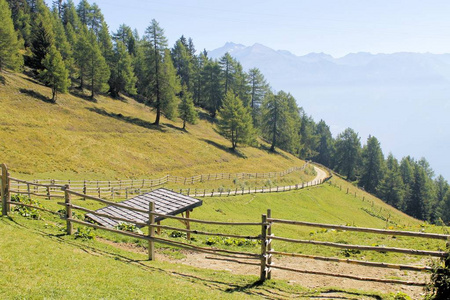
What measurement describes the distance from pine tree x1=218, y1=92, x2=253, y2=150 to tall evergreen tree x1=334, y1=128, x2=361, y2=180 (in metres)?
48.3

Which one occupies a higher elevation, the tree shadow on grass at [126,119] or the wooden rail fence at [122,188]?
the tree shadow on grass at [126,119]

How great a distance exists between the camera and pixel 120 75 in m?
78.9

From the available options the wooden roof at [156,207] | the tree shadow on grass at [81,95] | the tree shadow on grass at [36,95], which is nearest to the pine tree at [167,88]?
the tree shadow on grass at [81,95]

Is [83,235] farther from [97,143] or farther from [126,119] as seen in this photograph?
[126,119]

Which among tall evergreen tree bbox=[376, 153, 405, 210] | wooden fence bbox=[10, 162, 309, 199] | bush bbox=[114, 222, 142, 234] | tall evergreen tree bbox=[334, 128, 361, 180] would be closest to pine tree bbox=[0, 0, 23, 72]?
wooden fence bbox=[10, 162, 309, 199]

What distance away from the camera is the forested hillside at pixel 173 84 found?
62094 mm

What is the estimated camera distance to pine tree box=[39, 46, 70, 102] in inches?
2172

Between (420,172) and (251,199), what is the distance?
255ft

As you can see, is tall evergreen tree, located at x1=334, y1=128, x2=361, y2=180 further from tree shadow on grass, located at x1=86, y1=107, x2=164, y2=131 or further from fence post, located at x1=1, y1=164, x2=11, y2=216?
fence post, located at x1=1, y1=164, x2=11, y2=216

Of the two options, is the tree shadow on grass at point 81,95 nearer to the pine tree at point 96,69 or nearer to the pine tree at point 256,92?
the pine tree at point 96,69

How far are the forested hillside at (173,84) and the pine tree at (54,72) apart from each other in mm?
156

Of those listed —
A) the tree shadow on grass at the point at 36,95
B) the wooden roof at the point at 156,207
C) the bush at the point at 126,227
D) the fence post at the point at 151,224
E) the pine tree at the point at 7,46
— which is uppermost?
the pine tree at the point at 7,46

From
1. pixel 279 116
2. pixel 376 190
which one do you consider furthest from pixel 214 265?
pixel 376 190

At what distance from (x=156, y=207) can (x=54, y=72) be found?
50021mm
